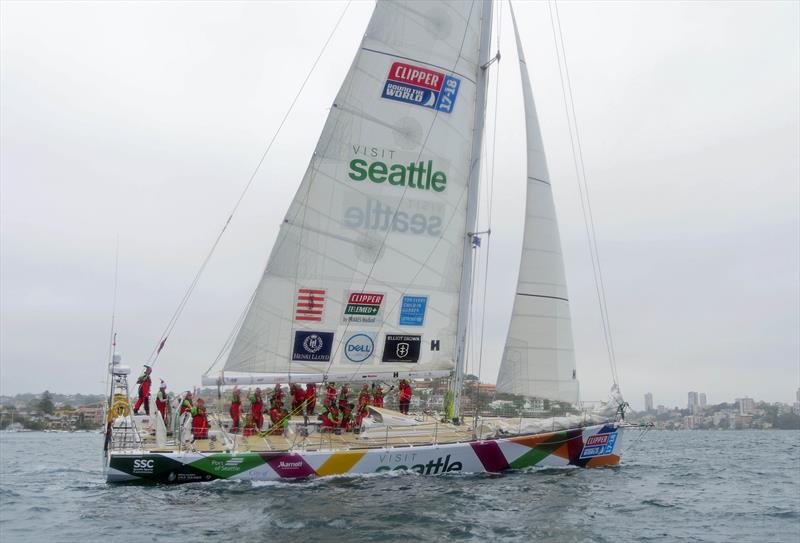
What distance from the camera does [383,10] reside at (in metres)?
18.1

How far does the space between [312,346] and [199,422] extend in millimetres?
3031

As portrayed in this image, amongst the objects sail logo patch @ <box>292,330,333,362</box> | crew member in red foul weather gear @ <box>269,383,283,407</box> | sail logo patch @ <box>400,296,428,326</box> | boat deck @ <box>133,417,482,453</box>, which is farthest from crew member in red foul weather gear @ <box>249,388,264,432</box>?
sail logo patch @ <box>400,296,428,326</box>

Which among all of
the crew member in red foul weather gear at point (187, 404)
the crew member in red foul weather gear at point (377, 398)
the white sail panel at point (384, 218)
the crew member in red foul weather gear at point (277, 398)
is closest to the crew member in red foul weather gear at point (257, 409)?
the crew member in red foul weather gear at point (277, 398)

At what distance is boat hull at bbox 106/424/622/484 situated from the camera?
14203 millimetres

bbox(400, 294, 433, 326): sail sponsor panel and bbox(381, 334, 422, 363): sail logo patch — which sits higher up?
bbox(400, 294, 433, 326): sail sponsor panel

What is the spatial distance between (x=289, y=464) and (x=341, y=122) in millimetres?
7951

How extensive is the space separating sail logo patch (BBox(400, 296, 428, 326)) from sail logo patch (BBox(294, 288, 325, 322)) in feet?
6.63

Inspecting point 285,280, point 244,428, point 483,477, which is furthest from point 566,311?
point 244,428

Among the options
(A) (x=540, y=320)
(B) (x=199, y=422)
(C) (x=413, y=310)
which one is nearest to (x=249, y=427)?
(B) (x=199, y=422)

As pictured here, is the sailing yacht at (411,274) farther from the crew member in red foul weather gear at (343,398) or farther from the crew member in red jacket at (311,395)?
the crew member in red jacket at (311,395)

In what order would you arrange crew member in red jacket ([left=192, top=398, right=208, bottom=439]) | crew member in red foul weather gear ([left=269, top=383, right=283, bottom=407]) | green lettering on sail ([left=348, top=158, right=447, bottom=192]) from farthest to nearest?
green lettering on sail ([left=348, top=158, right=447, bottom=192]) → crew member in red foul weather gear ([left=269, top=383, right=283, bottom=407]) → crew member in red jacket ([left=192, top=398, right=208, bottom=439])

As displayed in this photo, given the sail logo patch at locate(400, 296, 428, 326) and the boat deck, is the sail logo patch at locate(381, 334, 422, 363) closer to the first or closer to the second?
the sail logo patch at locate(400, 296, 428, 326)

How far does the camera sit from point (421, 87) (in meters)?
18.2

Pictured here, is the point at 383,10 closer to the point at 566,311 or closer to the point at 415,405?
the point at 566,311
